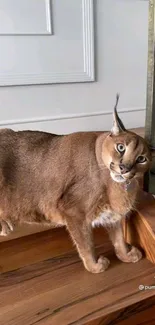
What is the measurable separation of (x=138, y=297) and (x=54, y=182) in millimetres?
339

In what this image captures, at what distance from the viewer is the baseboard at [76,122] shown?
54.2 inches

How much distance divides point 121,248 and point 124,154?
0.30 m

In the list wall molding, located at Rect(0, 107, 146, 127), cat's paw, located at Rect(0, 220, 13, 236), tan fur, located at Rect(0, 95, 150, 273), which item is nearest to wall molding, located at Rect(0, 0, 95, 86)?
wall molding, located at Rect(0, 107, 146, 127)

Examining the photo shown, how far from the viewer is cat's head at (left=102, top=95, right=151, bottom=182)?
0.74m

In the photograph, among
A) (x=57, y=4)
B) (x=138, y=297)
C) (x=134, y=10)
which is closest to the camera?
(x=138, y=297)

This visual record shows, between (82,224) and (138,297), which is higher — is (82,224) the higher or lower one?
the higher one

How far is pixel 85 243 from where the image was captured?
84 centimetres

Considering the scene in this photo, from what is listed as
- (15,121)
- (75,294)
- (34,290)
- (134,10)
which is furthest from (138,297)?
(134,10)

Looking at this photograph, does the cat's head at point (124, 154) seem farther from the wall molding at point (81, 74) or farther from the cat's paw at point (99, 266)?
the wall molding at point (81, 74)

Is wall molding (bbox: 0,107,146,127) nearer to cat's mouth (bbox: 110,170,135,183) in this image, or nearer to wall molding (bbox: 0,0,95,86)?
wall molding (bbox: 0,0,95,86)

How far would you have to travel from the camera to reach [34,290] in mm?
797

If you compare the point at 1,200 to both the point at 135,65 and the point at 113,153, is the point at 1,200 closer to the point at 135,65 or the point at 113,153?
the point at 113,153

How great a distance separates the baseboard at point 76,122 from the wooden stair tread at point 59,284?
1.76ft

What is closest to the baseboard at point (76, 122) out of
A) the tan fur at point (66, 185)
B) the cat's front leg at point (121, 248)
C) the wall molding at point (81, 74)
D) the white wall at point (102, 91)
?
the white wall at point (102, 91)
